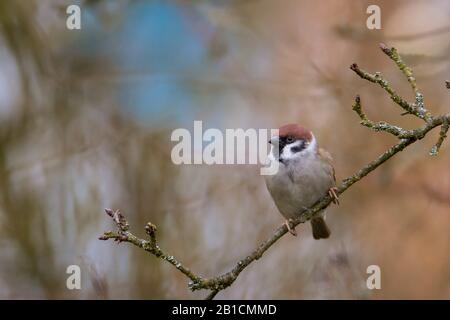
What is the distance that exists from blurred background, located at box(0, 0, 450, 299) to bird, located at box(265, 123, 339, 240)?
25.0 inches

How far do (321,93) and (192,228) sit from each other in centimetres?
98

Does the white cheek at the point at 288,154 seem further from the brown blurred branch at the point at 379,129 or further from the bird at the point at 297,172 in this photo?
the brown blurred branch at the point at 379,129

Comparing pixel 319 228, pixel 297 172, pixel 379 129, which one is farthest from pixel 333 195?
pixel 319 228

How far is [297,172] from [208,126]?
1.01 m

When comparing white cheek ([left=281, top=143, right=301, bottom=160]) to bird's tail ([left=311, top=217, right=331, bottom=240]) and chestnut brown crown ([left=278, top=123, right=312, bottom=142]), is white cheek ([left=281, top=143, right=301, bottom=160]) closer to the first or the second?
chestnut brown crown ([left=278, top=123, right=312, bottom=142])

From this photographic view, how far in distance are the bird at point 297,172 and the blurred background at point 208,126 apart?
0.63 m

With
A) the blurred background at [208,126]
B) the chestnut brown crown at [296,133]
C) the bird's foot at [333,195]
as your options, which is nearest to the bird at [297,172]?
the chestnut brown crown at [296,133]

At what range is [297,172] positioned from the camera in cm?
296

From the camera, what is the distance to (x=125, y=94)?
3.95 metres

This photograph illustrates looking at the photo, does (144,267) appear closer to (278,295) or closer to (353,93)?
(278,295)

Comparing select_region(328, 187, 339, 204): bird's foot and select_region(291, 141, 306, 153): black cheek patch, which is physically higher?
select_region(291, 141, 306, 153): black cheek patch

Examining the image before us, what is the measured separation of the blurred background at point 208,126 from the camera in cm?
367

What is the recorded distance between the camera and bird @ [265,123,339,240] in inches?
116

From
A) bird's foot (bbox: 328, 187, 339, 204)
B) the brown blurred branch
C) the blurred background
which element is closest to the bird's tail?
the blurred background
